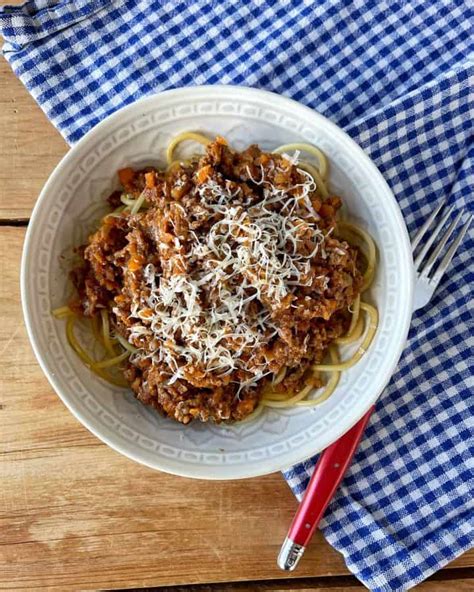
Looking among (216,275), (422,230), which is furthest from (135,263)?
(422,230)

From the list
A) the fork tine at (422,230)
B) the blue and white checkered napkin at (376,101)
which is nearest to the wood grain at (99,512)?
the blue and white checkered napkin at (376,101)

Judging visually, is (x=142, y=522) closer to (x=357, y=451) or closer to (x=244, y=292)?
(x=357, y=451)

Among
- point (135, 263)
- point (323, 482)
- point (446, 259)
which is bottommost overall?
point (323, 482)

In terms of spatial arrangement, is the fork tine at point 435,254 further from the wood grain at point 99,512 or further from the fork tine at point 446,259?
the wood grain at point 99,512

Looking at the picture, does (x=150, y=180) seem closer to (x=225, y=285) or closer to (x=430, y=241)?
(x=225, y=285)

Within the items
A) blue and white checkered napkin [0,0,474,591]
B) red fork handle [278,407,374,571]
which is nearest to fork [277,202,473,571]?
red fork handle [278,407,374,571]
